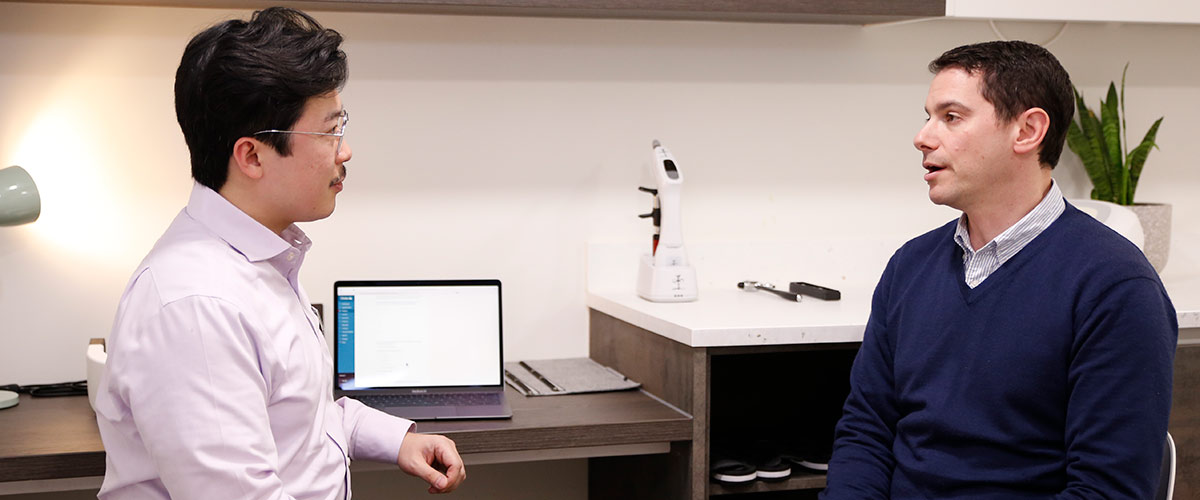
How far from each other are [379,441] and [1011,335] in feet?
3.01

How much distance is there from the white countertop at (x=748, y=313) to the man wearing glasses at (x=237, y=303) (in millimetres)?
737

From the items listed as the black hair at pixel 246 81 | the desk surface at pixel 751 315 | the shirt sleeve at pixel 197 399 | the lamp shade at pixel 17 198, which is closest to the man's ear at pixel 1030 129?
the desk surface at pixel 751 315

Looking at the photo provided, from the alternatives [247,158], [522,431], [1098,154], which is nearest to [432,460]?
[522,431]

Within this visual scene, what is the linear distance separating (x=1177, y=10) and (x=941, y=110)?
112 centimetres

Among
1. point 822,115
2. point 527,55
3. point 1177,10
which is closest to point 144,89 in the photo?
point 527,55

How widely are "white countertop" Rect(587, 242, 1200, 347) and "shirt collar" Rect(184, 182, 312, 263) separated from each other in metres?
0.80

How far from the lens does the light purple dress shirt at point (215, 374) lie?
1.17 metres

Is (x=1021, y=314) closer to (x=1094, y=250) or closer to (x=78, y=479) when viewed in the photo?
(x=1094, y=250)

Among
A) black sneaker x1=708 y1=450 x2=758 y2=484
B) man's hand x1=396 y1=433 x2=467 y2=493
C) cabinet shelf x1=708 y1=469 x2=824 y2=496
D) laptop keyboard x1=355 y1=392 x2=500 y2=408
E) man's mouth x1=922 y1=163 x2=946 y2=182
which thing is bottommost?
cabinet shelf x1=708 y1=469 x2=824 y2=496

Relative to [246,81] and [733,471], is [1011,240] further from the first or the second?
[246,81]

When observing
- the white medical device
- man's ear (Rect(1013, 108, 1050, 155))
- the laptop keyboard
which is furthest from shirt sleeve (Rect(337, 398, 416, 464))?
man's ear (Rect(1013, 108, 1050, 155))

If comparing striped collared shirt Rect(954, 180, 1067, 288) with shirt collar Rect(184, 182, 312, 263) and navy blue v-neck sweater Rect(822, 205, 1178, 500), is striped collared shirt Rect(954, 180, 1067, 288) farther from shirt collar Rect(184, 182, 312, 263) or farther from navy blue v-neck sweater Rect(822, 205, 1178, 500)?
shirt collar Rect(184, 182, 312, 263)

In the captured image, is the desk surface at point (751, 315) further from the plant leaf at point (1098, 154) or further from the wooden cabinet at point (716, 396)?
the plant leaf at point (1098, 154)

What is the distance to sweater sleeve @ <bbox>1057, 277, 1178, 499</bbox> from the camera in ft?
4.58
